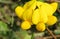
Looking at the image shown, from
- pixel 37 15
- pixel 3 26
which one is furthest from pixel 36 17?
pixel 3 26

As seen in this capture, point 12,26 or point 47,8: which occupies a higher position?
point 47,8

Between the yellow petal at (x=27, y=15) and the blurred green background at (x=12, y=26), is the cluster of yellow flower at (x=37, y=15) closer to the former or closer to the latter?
the yellow petal at (x=27, y=15)

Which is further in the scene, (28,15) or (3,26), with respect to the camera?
(3,26)

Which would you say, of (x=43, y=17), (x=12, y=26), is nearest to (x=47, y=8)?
(x=43, y=17)

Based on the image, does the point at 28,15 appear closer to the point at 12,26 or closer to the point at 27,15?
the point at 27,15

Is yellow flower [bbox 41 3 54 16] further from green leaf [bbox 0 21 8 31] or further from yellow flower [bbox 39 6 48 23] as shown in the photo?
green leaf [bbox 0 21 8 31]

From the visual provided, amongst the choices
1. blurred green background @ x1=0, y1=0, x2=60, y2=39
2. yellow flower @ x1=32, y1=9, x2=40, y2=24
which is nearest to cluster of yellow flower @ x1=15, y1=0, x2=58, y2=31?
yellow flower @ x1=32, y1=9, x2=40, y2=24

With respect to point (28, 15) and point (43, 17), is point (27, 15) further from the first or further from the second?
point (43, 17)

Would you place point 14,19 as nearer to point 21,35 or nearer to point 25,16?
point 21,35
